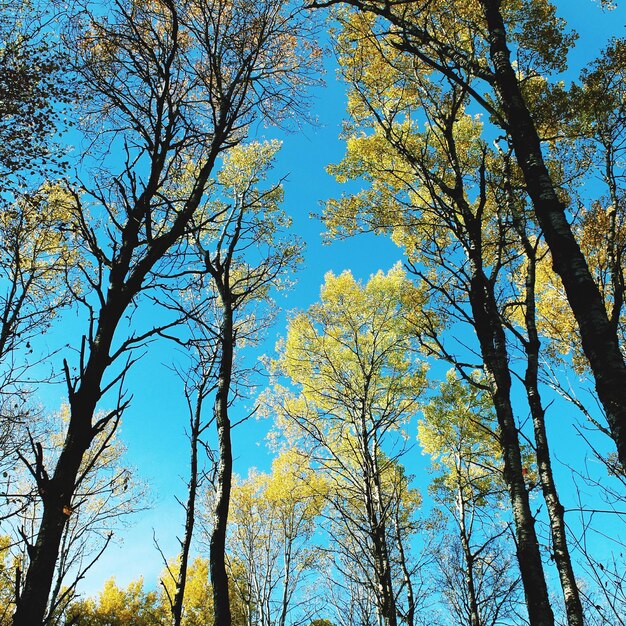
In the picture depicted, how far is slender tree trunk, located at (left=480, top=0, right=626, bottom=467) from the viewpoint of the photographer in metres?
2.28

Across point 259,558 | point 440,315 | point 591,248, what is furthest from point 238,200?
point 259,558

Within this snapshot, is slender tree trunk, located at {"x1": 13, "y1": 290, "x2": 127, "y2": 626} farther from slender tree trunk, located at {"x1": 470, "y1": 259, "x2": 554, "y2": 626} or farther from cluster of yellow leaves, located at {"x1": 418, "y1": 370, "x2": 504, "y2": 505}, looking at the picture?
cluster of yellow leaves, located at {"x1": 418, "y1": 370, "x2": 504, "y2": 505}

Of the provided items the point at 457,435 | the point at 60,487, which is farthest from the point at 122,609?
the point at 60,487

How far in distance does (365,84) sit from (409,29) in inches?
145

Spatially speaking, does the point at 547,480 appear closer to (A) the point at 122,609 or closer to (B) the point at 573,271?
(B) the point at 573,271

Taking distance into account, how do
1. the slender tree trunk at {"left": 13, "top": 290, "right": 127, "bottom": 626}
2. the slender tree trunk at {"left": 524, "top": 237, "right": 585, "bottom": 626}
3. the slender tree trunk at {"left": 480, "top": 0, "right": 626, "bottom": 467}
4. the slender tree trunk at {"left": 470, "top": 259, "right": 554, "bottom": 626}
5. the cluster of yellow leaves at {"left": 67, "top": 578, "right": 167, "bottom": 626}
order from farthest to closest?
the cluster of yellow leaves at {"left": 67, "top": 578, "right": 167, "bottom": 626} → the slender tree trunk at {"left": 524, "top": 237, "right": 585, "bottom": 626} → the slender tree trunk at {"left": 470, "top": 259, "right": 554, "bottom": 626} → the slender tree trunk at {"left": 480, "top": 0, "right": 626, "bottom": 467} → the slender tree trunk at {"left": 13, "top": 290, "right": 127, "bottom": 626}

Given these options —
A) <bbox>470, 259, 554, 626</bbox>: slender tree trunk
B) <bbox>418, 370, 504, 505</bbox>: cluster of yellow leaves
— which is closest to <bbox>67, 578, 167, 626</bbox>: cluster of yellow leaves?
<bbox>418, 370, 504, 505</bbox>: cluster of yellow leaves

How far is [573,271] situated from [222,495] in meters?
3.28

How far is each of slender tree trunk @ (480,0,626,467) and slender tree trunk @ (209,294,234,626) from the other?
2867 mm

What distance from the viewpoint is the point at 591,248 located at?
9.24 m

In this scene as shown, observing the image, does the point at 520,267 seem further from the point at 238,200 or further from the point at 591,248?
the point at 238,200

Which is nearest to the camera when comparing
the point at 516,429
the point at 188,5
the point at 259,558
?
the point at 188,5

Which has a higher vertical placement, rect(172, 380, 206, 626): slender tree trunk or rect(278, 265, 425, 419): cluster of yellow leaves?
rect(278, 265, 425, 419): cluster of yellow leaves

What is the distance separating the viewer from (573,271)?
8.93 feet
